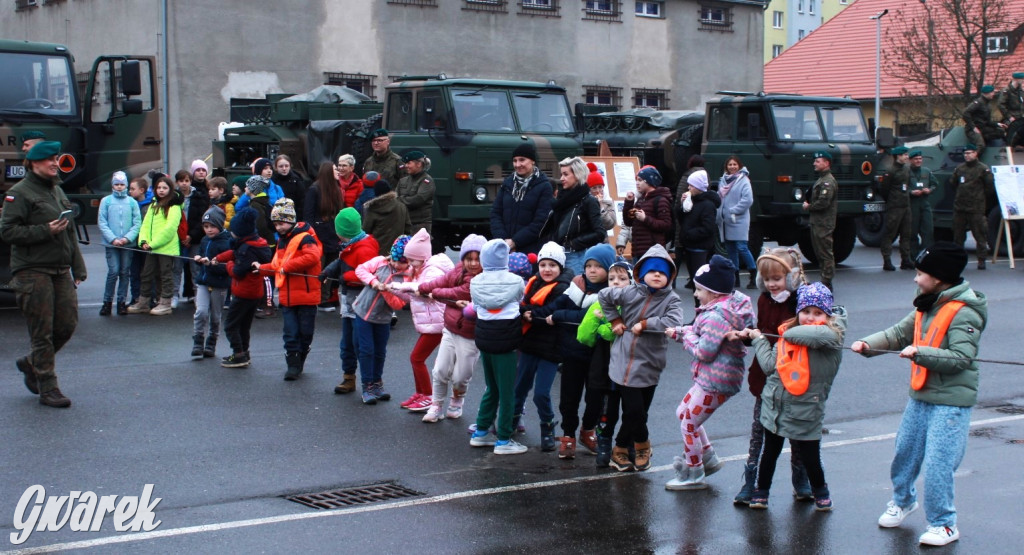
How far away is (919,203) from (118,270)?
40.8 feet

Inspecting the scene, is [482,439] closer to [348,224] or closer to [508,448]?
[508,448]

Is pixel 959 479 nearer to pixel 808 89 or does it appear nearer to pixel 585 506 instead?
pixel 585 506

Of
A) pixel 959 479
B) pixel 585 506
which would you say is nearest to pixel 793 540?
pixel 585 506

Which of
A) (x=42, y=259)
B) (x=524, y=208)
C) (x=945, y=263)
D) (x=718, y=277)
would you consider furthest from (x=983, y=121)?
(x=42, y=259)

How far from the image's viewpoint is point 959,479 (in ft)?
23.3

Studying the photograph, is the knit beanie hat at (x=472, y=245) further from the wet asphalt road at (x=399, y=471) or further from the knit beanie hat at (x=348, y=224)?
the knit beanie hat at (x=348, y=224)

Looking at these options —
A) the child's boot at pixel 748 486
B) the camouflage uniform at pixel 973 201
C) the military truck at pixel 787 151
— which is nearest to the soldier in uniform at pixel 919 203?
the camouflage uniform at pixel 973 201

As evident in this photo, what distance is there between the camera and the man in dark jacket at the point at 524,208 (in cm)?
1032

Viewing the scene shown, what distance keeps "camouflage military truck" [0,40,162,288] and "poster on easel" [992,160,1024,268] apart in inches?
518

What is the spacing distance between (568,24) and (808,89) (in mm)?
17233

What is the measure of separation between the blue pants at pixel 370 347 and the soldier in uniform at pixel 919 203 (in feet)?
40.8

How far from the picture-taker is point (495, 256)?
7891 millimetres

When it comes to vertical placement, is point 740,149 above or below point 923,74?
below

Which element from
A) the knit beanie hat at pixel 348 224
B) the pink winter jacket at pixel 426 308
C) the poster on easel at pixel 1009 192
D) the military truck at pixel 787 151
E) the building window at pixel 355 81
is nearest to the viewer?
the pink winter jacket at pixel 426 308
